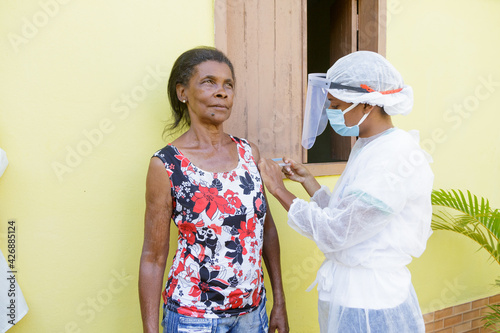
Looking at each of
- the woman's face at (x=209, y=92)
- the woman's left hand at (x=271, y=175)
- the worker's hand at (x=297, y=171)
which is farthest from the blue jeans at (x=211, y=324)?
the woman's face at (x=209, y=92)

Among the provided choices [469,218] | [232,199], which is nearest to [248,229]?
[232,199]

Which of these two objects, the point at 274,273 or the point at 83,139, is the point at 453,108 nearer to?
the point at 274,273

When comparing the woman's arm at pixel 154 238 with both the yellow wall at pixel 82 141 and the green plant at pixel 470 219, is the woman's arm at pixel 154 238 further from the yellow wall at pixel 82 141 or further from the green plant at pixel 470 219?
the green plant at pixel 470 219

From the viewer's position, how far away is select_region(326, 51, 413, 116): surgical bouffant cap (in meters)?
1.77

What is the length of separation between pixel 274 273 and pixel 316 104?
2.94 feet

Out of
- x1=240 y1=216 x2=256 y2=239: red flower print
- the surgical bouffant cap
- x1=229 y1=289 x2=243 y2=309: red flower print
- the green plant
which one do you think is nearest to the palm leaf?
the green plant

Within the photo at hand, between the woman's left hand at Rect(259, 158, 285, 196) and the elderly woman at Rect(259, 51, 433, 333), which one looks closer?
the elderly woman at Rect(259, 51, 433, 333)

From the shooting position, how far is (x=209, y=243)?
1.77m

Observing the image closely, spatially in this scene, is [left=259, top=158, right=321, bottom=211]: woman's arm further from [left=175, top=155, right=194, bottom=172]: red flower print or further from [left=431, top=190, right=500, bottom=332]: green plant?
[left=431, top=190, right=500, bottom=332]: green plant

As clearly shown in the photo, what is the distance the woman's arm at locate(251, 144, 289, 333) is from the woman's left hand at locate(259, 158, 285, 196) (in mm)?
105

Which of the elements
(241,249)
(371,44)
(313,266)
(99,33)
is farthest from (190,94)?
(371,44)

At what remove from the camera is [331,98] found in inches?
75.3

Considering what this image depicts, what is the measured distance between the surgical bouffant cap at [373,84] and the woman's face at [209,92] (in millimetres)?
520

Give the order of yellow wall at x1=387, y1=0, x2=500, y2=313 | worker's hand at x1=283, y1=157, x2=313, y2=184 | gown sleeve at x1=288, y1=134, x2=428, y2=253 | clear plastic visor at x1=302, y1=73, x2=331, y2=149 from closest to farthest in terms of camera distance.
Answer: gown sleeve at x1=288, y1=134, x2=428, y2=253 → clear plastic visor at x1=302, y1=73, x2=331, y2=149 → worker's hand at x1=283, y1=157, x2=313, y2=184 → yellow wall at x1=387, y1=0, x2=500, y2=313
